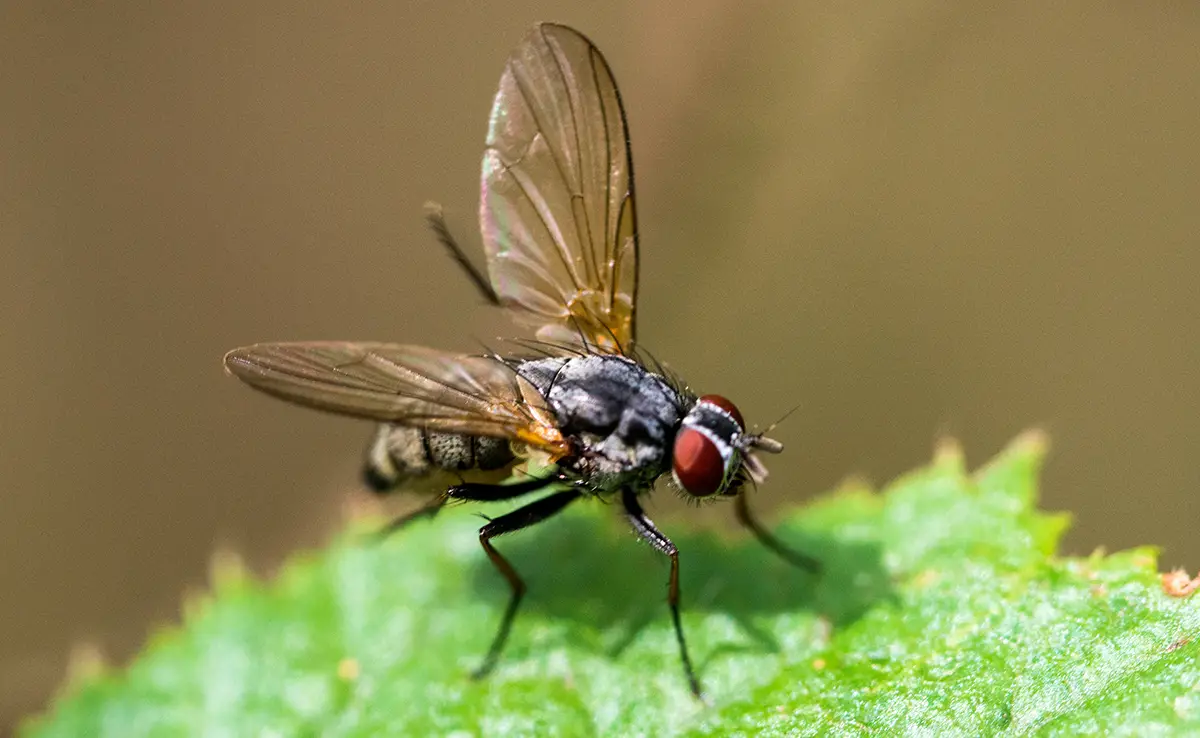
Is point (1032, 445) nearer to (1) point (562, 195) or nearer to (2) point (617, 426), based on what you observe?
(2) point (617, 426)

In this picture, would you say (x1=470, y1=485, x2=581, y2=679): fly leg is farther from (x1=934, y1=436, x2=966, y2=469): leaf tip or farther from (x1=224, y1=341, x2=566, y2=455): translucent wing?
(x1=934, y1=436, x2=966, y2=469): leaf tip

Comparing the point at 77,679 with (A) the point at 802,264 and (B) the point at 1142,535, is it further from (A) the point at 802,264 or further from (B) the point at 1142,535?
(B) the point at 1142,535

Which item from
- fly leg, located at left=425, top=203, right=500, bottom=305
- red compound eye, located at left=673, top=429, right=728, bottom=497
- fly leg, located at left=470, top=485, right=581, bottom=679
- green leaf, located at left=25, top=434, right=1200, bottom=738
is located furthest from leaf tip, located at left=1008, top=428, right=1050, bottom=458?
fly leg, located at left=425, top=203, right=500, bottom=305

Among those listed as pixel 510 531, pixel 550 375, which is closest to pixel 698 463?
pixel 550 375

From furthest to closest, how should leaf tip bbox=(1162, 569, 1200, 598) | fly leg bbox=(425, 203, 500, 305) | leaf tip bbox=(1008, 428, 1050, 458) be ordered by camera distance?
fly leg bbox=(425, 203, 500, 305), leaf tip bbox=(1008, 428, 1050, 458), leaf tip bbox=(1162, 569, 1200, 598)

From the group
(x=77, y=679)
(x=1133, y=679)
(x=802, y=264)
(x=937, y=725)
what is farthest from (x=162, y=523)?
(x=1133, y=679)

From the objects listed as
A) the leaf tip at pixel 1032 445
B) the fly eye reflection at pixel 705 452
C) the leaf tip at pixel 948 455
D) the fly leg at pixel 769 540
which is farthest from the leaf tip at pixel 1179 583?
the fly eye reflection at pixel 705 452
